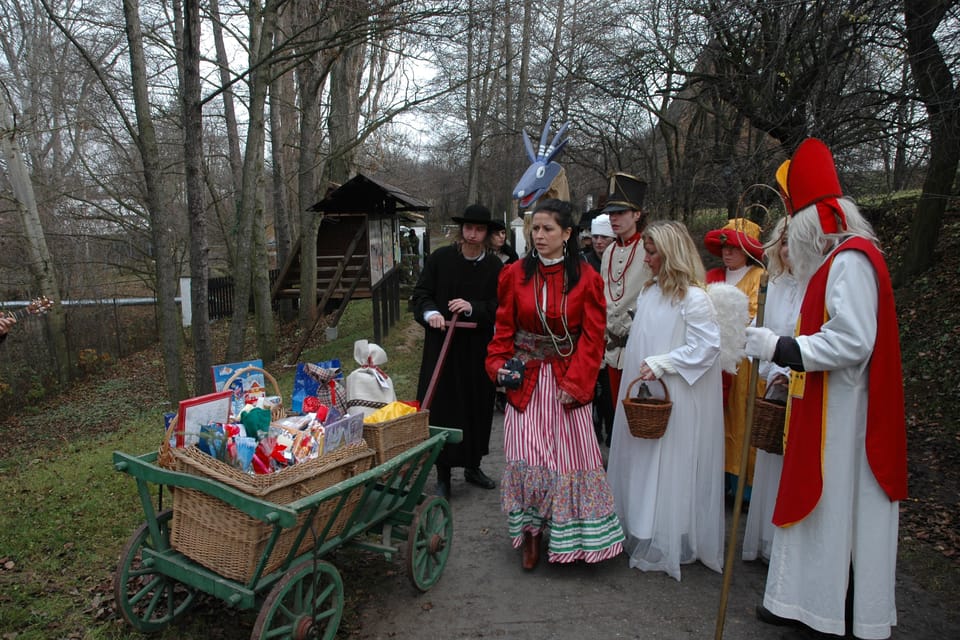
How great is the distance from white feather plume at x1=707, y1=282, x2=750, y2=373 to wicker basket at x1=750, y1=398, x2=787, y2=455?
0.44 meters

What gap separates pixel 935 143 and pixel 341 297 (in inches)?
352

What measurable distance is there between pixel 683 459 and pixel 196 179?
5.68m

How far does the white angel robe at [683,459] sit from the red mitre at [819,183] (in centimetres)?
86

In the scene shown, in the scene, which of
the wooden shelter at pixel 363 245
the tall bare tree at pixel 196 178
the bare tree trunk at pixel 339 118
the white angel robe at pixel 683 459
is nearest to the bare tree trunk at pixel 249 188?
the wooden shelter at pixel 363 245

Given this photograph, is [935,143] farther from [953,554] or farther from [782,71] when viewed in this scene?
[953,554]

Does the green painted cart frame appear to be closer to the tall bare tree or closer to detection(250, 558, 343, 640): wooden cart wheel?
detection(250, 558, 343, 640): wooden cart wheel

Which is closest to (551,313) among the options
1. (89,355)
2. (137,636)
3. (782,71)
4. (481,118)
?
(137,636)

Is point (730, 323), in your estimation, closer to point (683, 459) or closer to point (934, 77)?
point (683, 459)

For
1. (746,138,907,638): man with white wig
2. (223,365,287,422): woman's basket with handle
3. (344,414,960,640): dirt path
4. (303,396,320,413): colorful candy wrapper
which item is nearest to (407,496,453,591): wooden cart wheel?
(344,414,960,640): dirt path

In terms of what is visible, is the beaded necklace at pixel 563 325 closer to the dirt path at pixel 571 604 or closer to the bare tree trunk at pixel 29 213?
the dirt path at pixel 571 604

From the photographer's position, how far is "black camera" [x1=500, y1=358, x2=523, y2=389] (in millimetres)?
3488

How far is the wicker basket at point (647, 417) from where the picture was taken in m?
3.36

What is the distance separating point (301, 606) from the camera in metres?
2.66

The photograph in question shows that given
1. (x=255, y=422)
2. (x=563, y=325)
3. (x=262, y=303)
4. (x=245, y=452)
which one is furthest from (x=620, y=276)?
(x=262, y=303)
